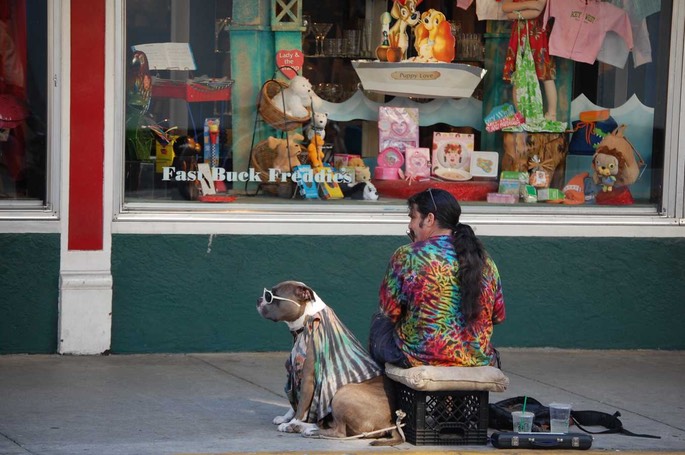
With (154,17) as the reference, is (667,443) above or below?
below

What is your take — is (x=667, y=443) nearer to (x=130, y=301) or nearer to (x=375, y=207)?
(x=375, y=207)

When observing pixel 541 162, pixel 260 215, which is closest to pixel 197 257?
pixel 260 215

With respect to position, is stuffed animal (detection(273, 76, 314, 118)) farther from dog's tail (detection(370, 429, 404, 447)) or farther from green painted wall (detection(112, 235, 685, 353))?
dog's tail (detection(370, 429, 404, 447))

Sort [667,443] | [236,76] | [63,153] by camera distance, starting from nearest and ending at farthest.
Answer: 1. [667,443]
2. [63,153]
3. [236,76]

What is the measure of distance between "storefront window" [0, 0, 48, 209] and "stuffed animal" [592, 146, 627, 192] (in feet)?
13.6

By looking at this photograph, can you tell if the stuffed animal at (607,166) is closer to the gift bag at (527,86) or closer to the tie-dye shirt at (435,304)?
the gift bag at (527,86)

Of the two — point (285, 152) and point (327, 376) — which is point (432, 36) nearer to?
point (285, 152)

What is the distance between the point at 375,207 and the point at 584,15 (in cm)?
219

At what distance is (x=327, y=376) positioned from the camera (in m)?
6.14

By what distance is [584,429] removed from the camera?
6652 millimetres

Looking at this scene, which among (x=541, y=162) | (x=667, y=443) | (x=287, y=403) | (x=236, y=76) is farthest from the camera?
(x=541, y=162)

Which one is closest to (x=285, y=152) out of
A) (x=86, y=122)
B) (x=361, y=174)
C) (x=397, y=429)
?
(x=361, y=174)

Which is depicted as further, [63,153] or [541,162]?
[541,162]

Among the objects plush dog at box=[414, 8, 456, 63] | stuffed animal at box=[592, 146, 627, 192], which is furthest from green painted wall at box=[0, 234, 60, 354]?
stuffed animal at box=[592, 146, 627, 192]
